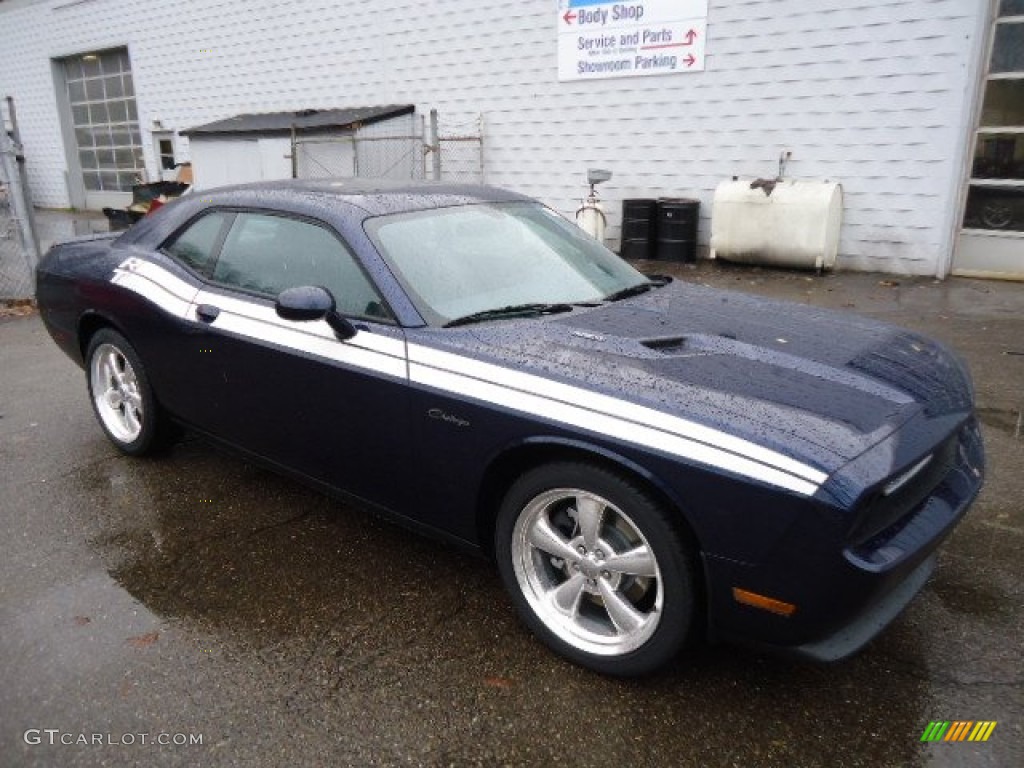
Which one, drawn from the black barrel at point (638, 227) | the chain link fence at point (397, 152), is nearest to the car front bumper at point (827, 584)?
the black barrel at point (638, 227)

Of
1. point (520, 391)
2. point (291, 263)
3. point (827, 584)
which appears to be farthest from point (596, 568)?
point (291, 263)

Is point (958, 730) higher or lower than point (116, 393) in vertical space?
lower

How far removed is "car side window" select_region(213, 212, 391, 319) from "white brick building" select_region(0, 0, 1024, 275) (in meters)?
7.83

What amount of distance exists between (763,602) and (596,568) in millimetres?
555

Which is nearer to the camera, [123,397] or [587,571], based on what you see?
[587,571]

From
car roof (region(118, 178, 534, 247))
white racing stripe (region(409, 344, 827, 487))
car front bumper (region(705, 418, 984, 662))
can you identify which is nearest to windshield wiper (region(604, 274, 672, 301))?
car roof (region(118, 178, 534, 247))

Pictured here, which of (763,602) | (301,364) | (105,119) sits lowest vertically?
(763,602)

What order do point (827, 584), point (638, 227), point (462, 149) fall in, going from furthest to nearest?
point (462, 149), point (638, 227), point (827, 584)

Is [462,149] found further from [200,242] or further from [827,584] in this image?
[827,584]

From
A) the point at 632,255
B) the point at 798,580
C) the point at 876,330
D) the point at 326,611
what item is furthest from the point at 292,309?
the point at 632,255

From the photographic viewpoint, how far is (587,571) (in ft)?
8.23

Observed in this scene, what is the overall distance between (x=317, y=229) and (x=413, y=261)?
1.66 ft

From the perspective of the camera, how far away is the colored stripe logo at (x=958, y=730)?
2.24m

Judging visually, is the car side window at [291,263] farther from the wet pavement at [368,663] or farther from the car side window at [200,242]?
the wet pavement at [368,663]
